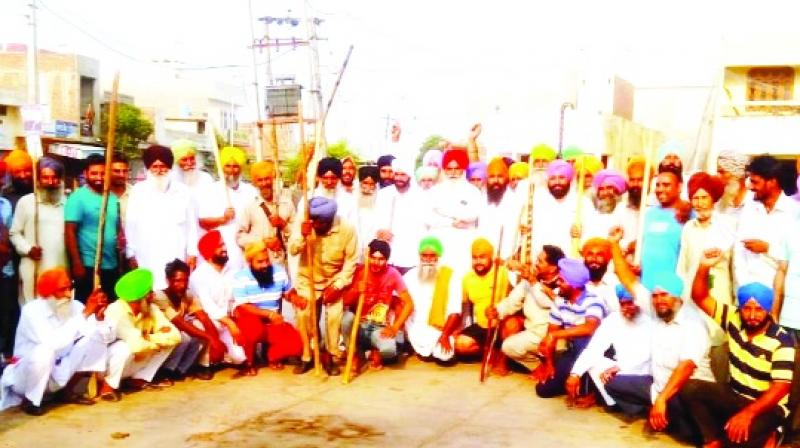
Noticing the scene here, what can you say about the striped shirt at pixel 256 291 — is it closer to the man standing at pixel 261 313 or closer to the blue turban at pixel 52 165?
the man standing at pixel 261 313

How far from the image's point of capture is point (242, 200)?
8.23 m

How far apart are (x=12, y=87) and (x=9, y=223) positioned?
3918 cm

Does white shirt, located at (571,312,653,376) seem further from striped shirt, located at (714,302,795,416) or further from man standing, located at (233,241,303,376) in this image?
man standing, located at (233,241,303,376)

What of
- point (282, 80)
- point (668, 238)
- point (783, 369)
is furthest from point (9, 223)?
point (282, 80)

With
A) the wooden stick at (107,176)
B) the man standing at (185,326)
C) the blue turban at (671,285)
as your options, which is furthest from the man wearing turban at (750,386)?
the wooden stick at (107,176)

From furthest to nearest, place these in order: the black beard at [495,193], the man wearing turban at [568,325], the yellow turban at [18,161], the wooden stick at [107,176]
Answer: the black beard at [495,193]
the yellow turban at [18,161]
the wooden stick at [107,176]
the man wearing turban at [568,325]

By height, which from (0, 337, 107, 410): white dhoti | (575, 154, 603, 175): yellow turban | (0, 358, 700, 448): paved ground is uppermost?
(575, 154, 603, 175): yellow turban

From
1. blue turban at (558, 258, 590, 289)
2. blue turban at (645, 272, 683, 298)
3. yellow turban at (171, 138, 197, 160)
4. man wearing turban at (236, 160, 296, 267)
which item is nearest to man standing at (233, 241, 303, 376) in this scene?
man wearing turban at (236, 160, 296, 267)

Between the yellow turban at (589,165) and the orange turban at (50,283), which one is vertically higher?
the yellow turban at (589,165)


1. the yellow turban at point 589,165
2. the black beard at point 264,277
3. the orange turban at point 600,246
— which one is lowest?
the black beard at point 264,277

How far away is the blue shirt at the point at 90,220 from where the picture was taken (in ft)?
23.2

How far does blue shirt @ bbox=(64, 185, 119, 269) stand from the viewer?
707 cm

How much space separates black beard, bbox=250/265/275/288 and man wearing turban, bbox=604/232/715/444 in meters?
2.96

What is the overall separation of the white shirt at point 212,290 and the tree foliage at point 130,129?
116 feet
